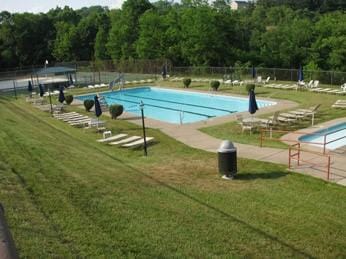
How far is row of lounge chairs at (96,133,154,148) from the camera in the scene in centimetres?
1576

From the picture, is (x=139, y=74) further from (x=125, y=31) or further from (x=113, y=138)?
(x=113, y=138)

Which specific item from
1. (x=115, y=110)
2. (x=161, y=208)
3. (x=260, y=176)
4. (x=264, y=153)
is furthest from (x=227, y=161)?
(x=115, y=110)

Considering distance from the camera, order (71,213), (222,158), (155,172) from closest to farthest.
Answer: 1. (71,213)
2. (222,158)
3. (155,172)

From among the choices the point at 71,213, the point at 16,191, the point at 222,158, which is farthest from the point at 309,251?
A: the point at 16,191

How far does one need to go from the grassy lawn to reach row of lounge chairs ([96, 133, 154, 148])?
8.86 feet

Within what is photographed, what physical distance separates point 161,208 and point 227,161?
326 cm

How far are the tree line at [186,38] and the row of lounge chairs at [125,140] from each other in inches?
1253

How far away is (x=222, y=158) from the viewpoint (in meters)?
10.9

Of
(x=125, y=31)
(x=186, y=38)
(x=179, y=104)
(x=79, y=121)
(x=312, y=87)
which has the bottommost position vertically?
(x=179, y=104)

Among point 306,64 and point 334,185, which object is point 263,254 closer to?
point 334,185

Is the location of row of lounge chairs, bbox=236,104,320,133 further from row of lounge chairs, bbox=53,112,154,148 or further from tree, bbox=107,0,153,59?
tree, bbox=107,0,153,59

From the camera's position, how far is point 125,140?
53.7 feet

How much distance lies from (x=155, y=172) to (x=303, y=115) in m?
9.73

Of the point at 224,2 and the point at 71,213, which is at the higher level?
the point at 224,2
